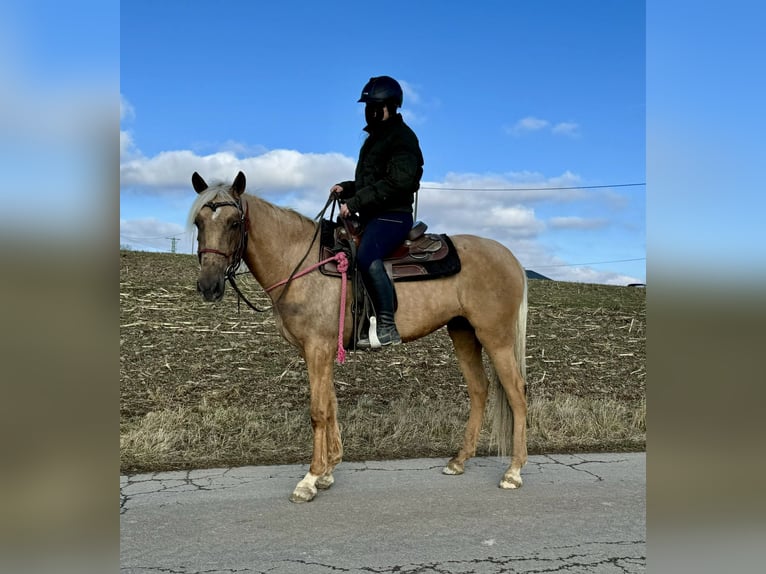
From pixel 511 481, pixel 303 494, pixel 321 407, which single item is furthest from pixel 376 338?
pixel 511 481

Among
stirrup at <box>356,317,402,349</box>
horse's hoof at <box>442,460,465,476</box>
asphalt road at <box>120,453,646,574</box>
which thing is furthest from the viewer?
horse's hoof at <box>442,460,465,476</box>

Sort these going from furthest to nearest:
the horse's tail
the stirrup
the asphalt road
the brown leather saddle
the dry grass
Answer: the dry grass → the horse's tail → the brown leather saddle → the stirrup → the asphalt road

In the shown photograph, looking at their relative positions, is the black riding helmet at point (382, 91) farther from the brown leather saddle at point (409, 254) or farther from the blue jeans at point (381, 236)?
the brown leather saddle at point (409, 254)

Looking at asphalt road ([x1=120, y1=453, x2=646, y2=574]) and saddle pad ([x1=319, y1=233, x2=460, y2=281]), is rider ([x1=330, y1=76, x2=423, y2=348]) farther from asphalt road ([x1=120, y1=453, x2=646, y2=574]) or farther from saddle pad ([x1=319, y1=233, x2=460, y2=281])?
asphalt road ([x1=120, y1=453, x2=646, y2=574])

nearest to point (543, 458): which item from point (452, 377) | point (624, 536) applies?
point (624, 536)

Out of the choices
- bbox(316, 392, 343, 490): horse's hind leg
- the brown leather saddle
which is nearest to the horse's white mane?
the brown leather saddle

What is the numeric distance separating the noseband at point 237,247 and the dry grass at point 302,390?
6.24 feet

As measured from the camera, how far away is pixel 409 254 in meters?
5.32

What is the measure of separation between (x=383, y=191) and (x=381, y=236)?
0.39 metres

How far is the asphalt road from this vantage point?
11.5 ft

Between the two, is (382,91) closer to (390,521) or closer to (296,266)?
(296,266)

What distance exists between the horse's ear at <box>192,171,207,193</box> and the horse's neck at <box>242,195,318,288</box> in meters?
0.34
